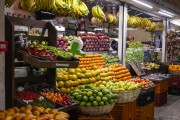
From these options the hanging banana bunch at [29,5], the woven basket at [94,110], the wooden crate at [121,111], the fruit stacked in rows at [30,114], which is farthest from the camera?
the wooden crate at [121,111]

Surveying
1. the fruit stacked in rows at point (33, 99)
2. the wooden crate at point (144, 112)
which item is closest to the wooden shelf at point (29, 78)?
the fruit stacked in rows at point (33, 99)

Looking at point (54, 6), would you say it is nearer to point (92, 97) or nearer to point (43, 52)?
point (43, 52)

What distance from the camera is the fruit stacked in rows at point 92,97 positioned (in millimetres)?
4189

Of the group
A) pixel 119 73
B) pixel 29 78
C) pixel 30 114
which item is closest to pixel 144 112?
pixel 119 73

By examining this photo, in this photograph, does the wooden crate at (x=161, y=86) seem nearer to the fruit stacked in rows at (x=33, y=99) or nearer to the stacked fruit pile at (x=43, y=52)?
the stacked fruit pile at (x=43, y=52)

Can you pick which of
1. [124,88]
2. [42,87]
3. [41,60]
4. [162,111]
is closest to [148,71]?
[162,111]

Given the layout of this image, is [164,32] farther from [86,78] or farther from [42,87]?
[42,87]

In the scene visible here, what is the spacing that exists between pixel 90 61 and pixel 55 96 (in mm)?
2380

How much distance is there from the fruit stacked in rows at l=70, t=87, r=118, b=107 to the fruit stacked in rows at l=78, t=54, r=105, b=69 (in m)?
1.32

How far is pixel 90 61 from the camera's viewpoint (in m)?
6.17

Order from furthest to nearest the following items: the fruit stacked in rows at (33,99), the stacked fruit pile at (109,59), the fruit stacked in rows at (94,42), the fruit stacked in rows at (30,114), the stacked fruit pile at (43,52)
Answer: the stacked fruit pile at (109,59), the fruit stacked in rows at (94,42), the fruit stacked in rows at (33,99), the stacked fruit pile at (43,52), the fruit stacked in rows at (30,114)

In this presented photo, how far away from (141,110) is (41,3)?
3.11 m

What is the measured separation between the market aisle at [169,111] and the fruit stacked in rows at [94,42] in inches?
84.7

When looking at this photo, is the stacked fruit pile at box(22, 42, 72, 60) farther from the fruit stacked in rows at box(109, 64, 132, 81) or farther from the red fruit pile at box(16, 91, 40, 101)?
the fruit stacked in rows at box(109, 64, 132, 81)
